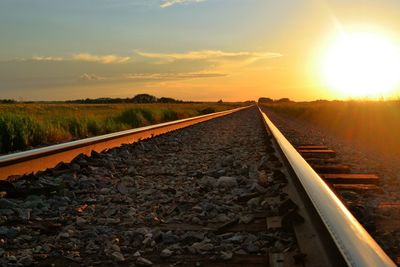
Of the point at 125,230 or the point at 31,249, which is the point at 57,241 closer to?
the point at 31,249

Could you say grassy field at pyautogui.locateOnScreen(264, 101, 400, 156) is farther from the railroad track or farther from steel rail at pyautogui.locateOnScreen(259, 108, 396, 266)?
steel rail at pyautogui.locateOnScreen(259, 108, 396, 266)

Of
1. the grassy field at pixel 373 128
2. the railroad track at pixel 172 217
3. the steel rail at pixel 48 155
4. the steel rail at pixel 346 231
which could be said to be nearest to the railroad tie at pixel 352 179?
the railroad track at pixel 172 217

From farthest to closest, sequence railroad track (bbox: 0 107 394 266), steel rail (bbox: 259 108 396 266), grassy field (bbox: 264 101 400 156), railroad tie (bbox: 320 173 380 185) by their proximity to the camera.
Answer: grassy field (bbox: 264 101 400 156) → railroad tie (bbox: 320 173 380 185) → railroad track (bbox: 0 107 394 266) → steel rail (bbox: 259 108 396 266)

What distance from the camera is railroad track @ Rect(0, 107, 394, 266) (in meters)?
2.62

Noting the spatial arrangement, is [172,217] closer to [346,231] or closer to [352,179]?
[346,231]

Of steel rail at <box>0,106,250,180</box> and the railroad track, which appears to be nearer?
the railroad track

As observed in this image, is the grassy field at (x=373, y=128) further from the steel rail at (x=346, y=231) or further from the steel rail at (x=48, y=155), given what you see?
the steel rail at (x=346, y=231)

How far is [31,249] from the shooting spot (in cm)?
304

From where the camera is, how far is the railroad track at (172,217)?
2.62 m

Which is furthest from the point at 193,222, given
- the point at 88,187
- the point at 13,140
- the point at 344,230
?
the point at 13,140

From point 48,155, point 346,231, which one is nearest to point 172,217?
point 346,231

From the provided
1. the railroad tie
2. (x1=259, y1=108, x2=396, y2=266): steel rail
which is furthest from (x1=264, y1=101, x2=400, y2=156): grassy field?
(x1=259, y1=108, x2=396, y2=266): steel rail

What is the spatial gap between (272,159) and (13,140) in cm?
585

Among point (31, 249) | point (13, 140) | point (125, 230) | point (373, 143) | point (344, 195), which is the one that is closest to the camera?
point (31, 249)
